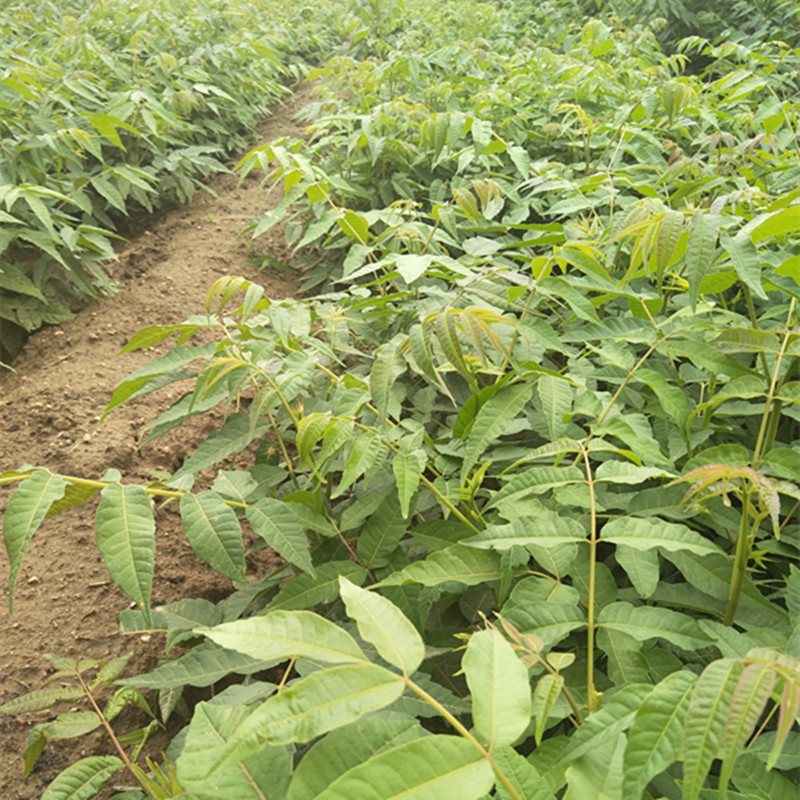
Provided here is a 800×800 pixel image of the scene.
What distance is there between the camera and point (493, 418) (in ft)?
3.90

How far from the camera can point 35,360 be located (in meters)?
2.85

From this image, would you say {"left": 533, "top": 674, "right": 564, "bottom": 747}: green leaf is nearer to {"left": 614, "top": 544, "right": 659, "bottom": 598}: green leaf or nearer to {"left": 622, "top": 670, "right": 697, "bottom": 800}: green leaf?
{"left": 622, "top": 670, "right": 697, "bottom": 800}: green leaf

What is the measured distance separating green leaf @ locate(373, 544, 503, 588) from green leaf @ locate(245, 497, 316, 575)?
0.16 metres

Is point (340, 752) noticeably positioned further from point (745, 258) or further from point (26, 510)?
point (745, 258)

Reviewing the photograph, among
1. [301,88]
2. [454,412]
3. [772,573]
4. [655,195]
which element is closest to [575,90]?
[655,195]

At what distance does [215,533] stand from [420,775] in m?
0.62

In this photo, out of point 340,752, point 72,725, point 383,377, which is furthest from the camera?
point 72,725

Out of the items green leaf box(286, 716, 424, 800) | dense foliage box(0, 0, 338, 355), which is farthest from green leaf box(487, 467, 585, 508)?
dense foliage box(0, 0, 338, 355)

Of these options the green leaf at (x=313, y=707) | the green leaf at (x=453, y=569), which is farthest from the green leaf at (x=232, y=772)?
the green leaf at (x=453, y=569)

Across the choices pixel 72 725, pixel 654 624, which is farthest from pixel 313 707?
pixel 72 725

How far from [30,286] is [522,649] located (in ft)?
9.48

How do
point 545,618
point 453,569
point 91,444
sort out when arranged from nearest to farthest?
1. point 545,618
2. point 453,569
3. point 91,444

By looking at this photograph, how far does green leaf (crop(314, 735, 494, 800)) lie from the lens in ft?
1.78

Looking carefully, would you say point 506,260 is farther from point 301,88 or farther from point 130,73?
point 301,88
